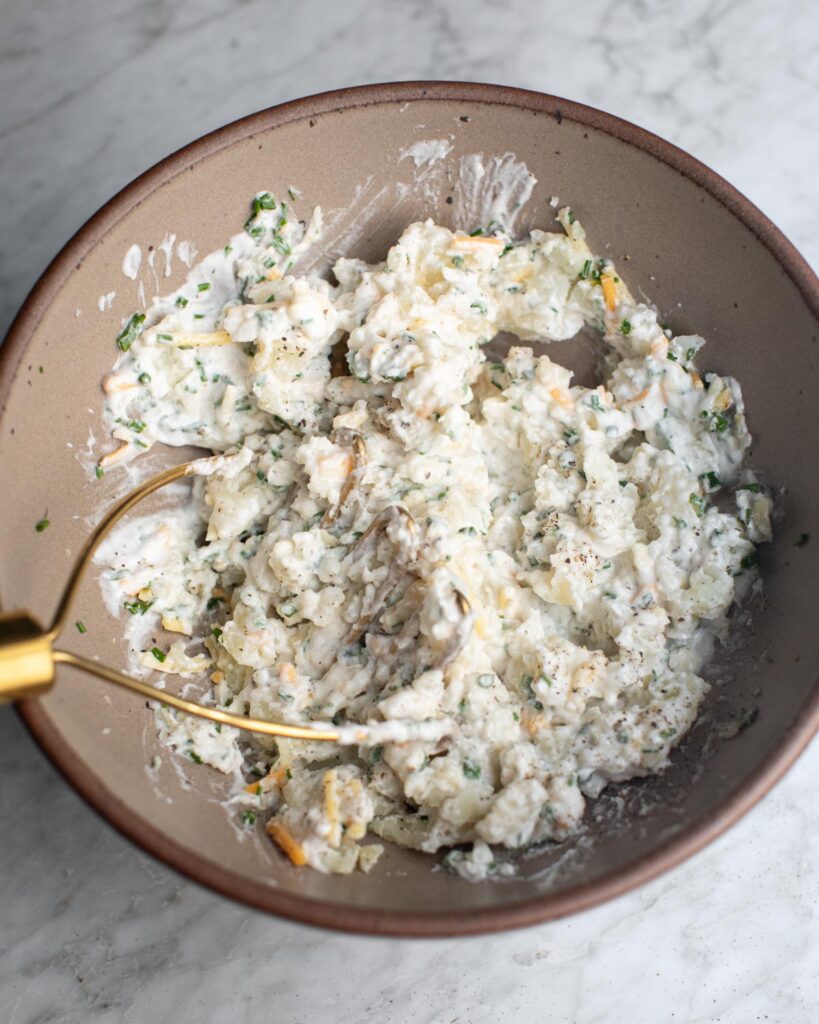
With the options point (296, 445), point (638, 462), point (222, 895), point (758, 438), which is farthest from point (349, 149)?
point (222, 895)

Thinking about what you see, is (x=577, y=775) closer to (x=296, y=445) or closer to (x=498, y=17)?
(x=296, y=445)

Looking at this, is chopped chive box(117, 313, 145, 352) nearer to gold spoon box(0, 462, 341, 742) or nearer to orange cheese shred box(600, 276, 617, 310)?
gold spoon box(0, 462, 341, 742)

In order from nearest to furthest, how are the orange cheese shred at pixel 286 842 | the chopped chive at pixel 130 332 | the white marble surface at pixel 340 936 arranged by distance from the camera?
the orange cheese shred at pixel 286 842 < the chopped chive at pixel 130 332 < the white marble surface at pixel 340 936

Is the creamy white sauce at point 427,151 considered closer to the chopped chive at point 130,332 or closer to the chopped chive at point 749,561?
the chopped chive at point 130,332

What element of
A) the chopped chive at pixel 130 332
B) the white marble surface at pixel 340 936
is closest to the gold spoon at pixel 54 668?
the chopped chive at pixel 130 332

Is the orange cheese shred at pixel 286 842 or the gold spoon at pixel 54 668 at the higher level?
the gold spoon at pixel 54 668

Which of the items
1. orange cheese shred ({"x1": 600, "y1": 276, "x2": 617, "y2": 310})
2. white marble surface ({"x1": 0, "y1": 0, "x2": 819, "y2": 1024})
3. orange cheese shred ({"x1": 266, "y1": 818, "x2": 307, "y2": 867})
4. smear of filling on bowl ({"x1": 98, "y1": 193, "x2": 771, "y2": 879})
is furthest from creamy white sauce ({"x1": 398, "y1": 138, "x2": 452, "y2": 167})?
orange cheese shred ({"x1": 266, "y1": 818, "x2": 307, "y2": 867})

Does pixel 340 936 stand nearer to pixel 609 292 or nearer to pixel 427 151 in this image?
pixel 609 292

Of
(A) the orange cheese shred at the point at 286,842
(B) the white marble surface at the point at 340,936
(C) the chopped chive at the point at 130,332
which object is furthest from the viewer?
(B) the white marble surface at the point at 340,936
